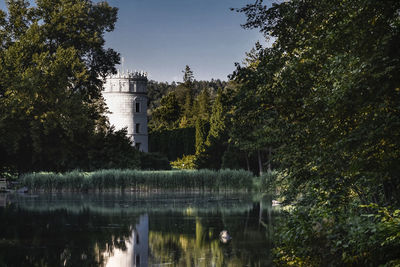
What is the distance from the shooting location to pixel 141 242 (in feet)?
44.4

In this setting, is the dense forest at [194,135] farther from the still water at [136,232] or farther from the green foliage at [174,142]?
the still water at [136,232]

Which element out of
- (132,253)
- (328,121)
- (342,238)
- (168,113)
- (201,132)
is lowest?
(132,253)

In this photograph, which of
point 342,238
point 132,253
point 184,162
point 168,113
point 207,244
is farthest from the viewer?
point 168,113

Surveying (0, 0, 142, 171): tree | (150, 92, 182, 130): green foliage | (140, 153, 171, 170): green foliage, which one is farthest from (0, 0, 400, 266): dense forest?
(150, 92, 182, 130): green foliage

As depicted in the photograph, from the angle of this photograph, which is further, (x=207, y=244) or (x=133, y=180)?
(x=133, y=180)

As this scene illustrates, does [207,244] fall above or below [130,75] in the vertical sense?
below

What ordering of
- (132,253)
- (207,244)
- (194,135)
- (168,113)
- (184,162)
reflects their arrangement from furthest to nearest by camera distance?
(168,113) < (194,135) < (184,162) < (207,244) < (132,253)

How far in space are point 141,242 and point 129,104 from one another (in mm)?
38295

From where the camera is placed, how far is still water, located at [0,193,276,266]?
36.2 ft

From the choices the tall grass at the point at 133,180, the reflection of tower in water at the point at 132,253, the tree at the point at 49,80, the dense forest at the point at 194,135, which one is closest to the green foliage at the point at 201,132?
the dense forest at the point at 194,135

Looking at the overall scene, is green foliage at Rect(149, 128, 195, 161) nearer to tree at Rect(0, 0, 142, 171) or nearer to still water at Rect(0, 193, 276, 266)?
tree at Rect(0, 0, 142, 171)

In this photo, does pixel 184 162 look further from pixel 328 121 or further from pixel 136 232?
pixel 328 121

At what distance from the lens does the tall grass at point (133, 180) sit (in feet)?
102

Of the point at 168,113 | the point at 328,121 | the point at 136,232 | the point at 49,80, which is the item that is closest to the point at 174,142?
the point at 168,113
